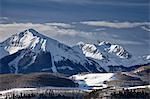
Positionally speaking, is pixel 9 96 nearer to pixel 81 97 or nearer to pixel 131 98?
pixel 81 97

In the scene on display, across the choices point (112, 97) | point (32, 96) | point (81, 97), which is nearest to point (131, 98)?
point (112, 97)

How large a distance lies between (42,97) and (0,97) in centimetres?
1258

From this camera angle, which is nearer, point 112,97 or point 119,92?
point 112,97

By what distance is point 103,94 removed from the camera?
15988cm

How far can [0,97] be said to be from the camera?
167m

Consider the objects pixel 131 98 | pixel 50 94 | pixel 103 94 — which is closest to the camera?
pixel 131 98

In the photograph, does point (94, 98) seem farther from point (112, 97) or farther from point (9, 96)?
point (9, 96)

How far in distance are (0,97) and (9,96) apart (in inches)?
120

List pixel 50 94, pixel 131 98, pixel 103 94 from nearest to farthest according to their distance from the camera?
pixel 131 98
pixel 103 94
pixel 50 94

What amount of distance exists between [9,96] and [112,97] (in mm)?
34135

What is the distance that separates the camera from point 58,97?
168875 mm

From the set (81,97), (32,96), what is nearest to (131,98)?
(81,97)

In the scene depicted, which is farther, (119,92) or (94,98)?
(119,92)

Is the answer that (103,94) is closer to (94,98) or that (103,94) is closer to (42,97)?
(94,98)
